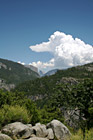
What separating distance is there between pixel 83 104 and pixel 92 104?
4.01 metres

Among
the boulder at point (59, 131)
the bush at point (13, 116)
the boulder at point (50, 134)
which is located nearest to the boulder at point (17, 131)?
the bush at point (13, 116)

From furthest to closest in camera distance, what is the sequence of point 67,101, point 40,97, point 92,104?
point 40,97, point 67,101, point 92,104

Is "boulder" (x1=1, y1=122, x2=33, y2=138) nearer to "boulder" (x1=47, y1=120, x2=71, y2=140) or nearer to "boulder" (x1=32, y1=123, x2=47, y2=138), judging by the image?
"boulder" (x1=32, y1=123, x2=47, y2=138)

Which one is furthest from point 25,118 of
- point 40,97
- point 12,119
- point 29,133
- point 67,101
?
point 40,97

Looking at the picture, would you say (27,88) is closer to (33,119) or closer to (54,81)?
(54,81)

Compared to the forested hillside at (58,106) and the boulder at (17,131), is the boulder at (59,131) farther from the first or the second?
the boulder at (17,131)

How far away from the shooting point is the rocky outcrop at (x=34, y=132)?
13328 millimetres

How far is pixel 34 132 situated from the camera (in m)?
14.5

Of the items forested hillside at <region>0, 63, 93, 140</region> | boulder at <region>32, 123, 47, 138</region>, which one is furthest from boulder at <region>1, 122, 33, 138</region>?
forested hillside at <region>0, 63, 93, 140</region>

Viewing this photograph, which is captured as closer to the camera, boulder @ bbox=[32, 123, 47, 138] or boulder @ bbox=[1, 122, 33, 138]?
boulder @ bbox=[1, 122, 33, 138]

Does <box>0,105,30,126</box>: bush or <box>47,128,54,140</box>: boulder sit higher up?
<box>0,105,30,126</box>: bush

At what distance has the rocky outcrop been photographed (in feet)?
43.7

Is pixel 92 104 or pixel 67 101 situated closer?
pixel 92 104

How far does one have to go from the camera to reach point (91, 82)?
38.4 m
